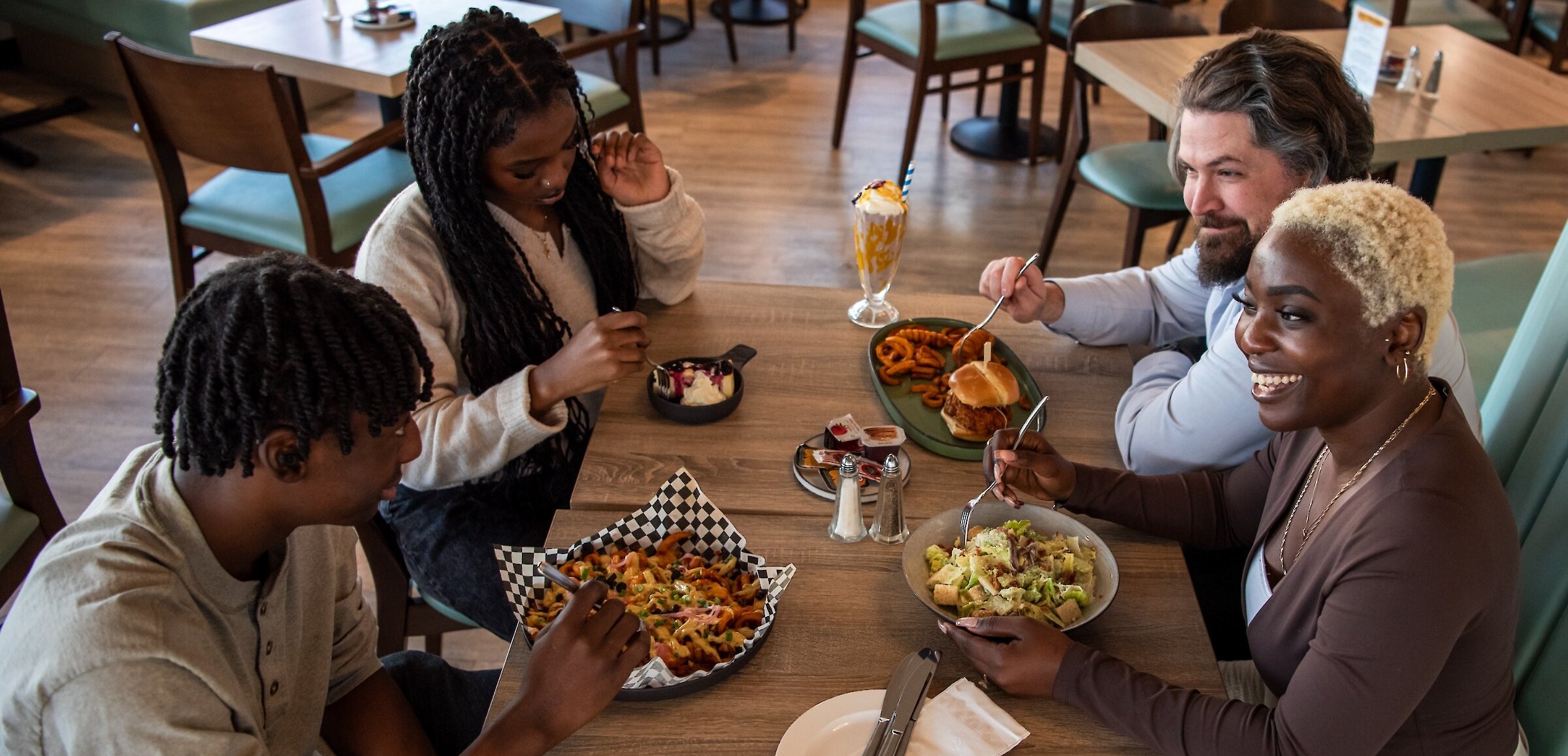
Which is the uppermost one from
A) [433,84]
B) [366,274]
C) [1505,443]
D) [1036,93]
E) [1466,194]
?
[433,84]

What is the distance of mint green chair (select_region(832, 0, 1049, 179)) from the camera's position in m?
4.17

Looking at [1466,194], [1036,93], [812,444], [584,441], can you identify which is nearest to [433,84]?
[584,441]

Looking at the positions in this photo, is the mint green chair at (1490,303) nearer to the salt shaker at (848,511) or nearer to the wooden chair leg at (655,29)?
the salt shaker at (848,511)

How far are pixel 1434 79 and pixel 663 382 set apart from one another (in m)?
2.55

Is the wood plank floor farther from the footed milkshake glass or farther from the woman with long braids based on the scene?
the footed milkshake glass

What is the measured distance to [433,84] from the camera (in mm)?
1668

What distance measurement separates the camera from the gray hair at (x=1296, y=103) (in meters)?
1.63

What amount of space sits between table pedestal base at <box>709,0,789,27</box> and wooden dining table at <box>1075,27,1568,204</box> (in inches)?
122

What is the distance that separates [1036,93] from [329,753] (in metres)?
3.85

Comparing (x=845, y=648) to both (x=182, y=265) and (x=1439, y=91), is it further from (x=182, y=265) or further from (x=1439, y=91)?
(x=1439, y=91)

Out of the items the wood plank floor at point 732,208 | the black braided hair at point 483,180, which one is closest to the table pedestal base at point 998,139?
the wood plank floor at point 732,208

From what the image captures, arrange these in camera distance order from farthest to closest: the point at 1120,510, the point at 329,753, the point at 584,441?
the point at 584,441
the point at 1120,510
the point at 329,753

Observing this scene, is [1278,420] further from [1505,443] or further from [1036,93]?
[1036,93]

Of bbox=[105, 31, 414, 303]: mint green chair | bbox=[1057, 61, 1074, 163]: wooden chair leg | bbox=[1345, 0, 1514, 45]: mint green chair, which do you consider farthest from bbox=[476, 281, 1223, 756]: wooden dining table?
bbox=[1345, 0, 1514, 45]: mint green chair
